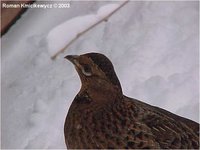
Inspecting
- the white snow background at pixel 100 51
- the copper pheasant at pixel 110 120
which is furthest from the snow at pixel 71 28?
the copper pheasant at pixel 110 120

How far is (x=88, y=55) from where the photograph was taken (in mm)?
2238

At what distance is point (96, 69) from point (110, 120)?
8.2 inches

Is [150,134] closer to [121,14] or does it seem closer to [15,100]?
[15,100]

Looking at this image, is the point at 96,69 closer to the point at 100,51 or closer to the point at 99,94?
the point at 99,94

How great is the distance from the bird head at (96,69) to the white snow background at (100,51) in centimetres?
70

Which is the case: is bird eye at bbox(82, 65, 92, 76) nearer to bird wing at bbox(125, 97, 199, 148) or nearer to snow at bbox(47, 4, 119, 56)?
bird wing at bbox(125, 97, 199, 148)

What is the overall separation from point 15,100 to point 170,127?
3.24ft

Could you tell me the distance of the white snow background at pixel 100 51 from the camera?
2977 mm

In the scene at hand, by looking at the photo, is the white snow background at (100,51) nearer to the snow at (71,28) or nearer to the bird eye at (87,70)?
the snow at (71,28)

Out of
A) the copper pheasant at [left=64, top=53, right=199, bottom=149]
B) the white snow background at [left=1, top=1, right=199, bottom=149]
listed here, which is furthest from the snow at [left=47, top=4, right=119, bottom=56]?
the copper pheasant at [left=64, top=53, right=199, bottom=149]

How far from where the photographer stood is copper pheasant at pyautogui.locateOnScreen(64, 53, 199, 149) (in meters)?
2.24

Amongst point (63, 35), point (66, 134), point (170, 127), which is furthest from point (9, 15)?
point (170, 127)

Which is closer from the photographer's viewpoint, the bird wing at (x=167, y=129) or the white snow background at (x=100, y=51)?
the bird wing at (x=167, y=129)

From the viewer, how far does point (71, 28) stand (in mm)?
3375
